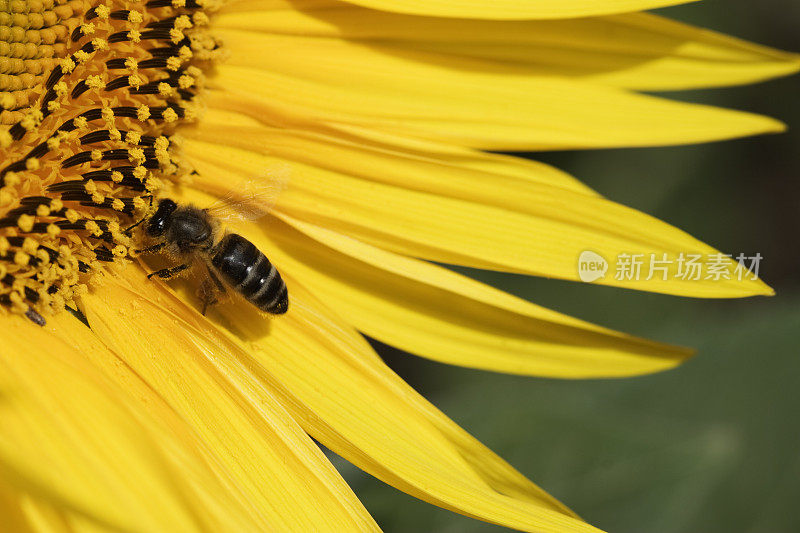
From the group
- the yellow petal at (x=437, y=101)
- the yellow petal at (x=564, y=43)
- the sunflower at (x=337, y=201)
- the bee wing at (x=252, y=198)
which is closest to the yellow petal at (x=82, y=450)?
the sunflower at (x=337, y=201)

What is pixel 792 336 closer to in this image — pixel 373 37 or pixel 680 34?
pixel 680 34

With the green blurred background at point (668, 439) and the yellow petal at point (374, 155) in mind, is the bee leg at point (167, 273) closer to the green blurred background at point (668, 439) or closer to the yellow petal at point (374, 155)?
the yellow petal at point (374, 155)

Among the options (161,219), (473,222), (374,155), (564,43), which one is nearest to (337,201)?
(374,155)

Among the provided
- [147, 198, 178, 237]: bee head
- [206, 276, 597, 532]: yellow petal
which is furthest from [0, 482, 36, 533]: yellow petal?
[147, 198, 178, 237]: bee head

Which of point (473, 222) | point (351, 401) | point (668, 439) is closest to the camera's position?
point (351, 401)

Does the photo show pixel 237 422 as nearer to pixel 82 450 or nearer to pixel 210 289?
pixel 210 289

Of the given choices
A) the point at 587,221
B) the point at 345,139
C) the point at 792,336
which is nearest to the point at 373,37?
the point at 345,139

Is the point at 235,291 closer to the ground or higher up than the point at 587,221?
closer to the ground

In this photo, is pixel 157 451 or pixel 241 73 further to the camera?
pixel 241 73
